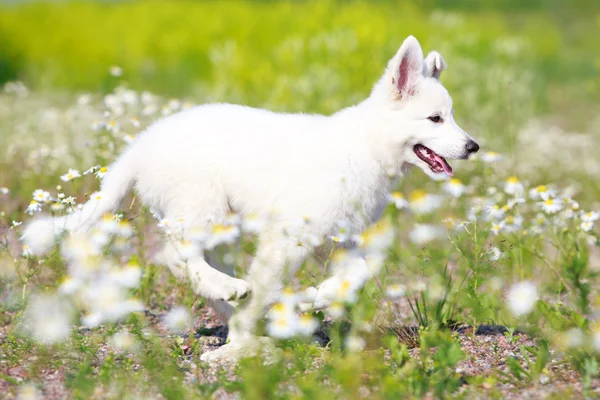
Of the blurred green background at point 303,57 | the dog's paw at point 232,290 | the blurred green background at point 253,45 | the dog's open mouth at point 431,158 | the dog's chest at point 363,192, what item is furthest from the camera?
the blurred green background at point 253,45

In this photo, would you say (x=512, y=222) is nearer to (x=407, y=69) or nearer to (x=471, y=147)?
(x=471, y=147)

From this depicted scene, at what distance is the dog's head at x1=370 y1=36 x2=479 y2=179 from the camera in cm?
364

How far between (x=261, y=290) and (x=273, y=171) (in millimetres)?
578

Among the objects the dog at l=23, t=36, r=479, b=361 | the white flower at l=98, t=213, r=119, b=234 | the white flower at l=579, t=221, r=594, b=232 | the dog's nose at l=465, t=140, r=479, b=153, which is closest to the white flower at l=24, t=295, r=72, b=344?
the white flower at l=98, t=213, r=119, b=234

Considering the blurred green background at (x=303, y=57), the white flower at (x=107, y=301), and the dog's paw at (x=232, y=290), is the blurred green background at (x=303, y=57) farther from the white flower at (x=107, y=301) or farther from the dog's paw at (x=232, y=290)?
the white flower at (x=107, y=301)

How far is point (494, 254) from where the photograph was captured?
3365mm

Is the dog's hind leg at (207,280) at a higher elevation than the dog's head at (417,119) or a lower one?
lower

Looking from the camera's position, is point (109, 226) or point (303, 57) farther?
point (303, 57)

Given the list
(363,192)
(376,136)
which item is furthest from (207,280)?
(376,136)

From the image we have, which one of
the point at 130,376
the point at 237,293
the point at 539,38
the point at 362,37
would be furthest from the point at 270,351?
the point at 539,38

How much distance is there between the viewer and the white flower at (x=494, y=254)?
3.32 m

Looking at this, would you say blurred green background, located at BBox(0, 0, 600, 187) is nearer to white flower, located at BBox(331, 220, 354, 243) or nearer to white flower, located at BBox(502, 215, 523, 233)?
white flower, located at BBox(502, 215, 523, 233)

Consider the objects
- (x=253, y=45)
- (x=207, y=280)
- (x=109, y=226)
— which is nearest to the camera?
(x=109, y=226)

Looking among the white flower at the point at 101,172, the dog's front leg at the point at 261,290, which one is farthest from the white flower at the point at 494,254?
the white flower at the point at 101,172
